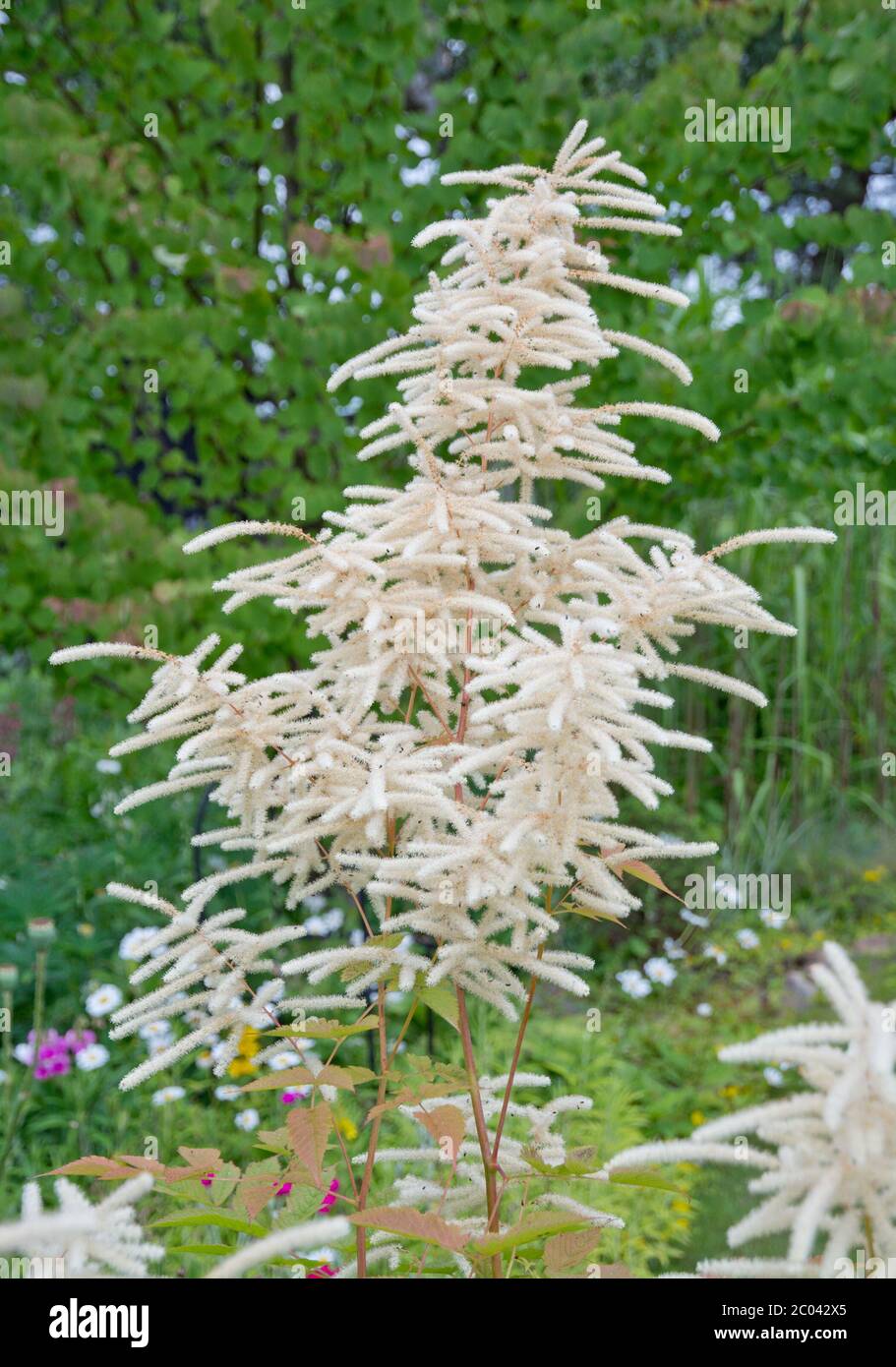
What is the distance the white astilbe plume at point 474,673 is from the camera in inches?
58.2

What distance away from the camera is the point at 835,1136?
3.05 feet

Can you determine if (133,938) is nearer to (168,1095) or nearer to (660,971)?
(168,1095)

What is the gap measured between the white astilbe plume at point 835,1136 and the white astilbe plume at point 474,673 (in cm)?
44

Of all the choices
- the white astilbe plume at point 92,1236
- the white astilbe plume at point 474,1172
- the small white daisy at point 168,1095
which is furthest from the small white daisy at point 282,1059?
the white astilbe plume at point 92,1236

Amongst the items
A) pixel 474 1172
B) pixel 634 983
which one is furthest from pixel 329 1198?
pixel 634 983

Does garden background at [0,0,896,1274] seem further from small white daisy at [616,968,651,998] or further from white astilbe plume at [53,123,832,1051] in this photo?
white astilbe plume at [53,123,832,1051]

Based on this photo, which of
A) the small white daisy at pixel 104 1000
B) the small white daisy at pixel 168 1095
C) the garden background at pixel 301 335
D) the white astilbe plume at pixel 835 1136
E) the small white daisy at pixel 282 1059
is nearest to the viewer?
the white astilbe plume at pixel 835 1136

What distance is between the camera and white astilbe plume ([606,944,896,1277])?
916mm

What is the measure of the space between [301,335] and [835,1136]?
117 inches

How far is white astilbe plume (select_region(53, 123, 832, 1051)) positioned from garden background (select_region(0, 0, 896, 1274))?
5.44 ft

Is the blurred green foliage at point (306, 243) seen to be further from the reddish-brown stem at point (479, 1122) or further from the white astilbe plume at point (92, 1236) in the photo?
the white astilbe plume at point (92, 1236)
